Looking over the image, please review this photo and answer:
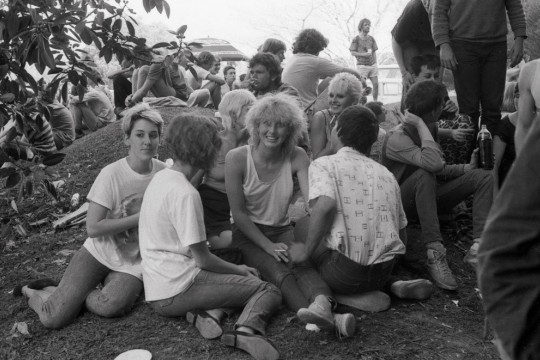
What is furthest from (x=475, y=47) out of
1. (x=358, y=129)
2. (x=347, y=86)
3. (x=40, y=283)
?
(x=40, y=283)

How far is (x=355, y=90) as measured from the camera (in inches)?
189

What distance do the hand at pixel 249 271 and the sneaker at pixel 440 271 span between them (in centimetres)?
124

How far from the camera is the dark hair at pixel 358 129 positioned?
3561mm

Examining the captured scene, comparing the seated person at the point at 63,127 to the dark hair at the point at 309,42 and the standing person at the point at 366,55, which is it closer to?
the dark hair at the point at 309,42

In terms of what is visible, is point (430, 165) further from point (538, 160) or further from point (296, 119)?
point (538, 160)

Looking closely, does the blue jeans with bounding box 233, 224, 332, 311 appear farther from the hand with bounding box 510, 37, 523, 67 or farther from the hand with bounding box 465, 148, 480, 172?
the hand with bounding box 510, 37, 523, 67

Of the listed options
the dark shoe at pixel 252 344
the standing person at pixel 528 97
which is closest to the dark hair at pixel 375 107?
the standing person at pixel 528 97

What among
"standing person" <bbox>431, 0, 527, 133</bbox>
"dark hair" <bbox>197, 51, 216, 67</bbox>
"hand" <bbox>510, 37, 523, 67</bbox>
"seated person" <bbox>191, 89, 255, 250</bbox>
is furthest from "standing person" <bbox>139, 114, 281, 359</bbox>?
"dark hair" <bbox>197, 51, 216, 67</bbox>

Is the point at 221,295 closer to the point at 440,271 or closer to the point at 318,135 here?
the point at 440,271

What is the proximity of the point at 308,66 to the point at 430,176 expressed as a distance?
216cm

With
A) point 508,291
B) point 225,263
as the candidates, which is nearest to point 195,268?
point 225,263

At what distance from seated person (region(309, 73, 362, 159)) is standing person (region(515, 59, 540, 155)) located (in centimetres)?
131

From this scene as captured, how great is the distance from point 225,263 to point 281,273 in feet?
1.22

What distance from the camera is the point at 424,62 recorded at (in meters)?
5.32
